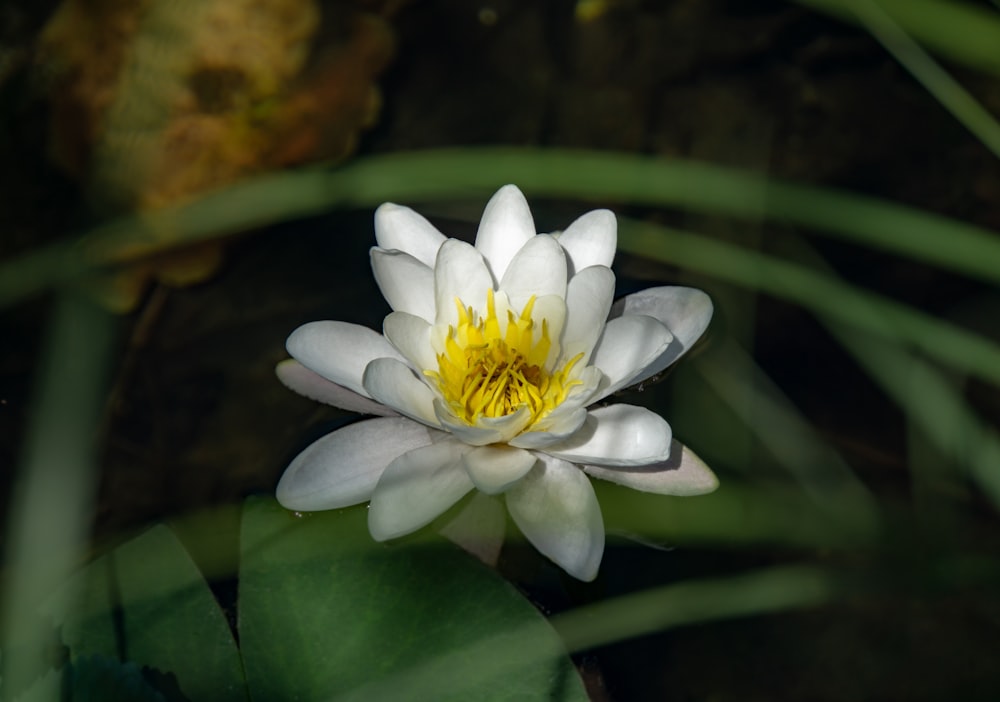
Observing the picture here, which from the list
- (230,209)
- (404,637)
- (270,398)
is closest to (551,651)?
(404,637)

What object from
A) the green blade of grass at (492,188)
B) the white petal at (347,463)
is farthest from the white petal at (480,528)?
the green blade of grass at (492,188)

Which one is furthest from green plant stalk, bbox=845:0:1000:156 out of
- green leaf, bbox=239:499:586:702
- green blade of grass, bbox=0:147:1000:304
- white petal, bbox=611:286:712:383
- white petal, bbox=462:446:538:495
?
green leaf, bbox=239:499:586:702

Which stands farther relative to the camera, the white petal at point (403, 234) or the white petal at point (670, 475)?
the white petal at point (403, 234)

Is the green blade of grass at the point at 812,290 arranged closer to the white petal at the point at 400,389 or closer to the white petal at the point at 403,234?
the white petal at the point at 403,234

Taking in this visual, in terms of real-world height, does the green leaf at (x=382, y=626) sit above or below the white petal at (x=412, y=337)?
below

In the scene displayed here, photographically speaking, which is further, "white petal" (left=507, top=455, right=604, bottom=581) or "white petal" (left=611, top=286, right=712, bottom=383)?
"white petal" (left=611, top=286, right=712, bottom=383)

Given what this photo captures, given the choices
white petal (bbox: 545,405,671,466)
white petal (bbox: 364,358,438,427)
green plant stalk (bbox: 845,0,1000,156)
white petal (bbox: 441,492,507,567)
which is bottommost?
white petal (bbox: 441,492,507,567)

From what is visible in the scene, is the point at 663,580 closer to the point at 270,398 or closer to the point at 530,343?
the point at 530,343

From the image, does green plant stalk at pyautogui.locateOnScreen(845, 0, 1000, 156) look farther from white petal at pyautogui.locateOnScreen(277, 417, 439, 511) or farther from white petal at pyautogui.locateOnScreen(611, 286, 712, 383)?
white petal at pyautogui.locateOnScreen(277, 417, 439, 511)
